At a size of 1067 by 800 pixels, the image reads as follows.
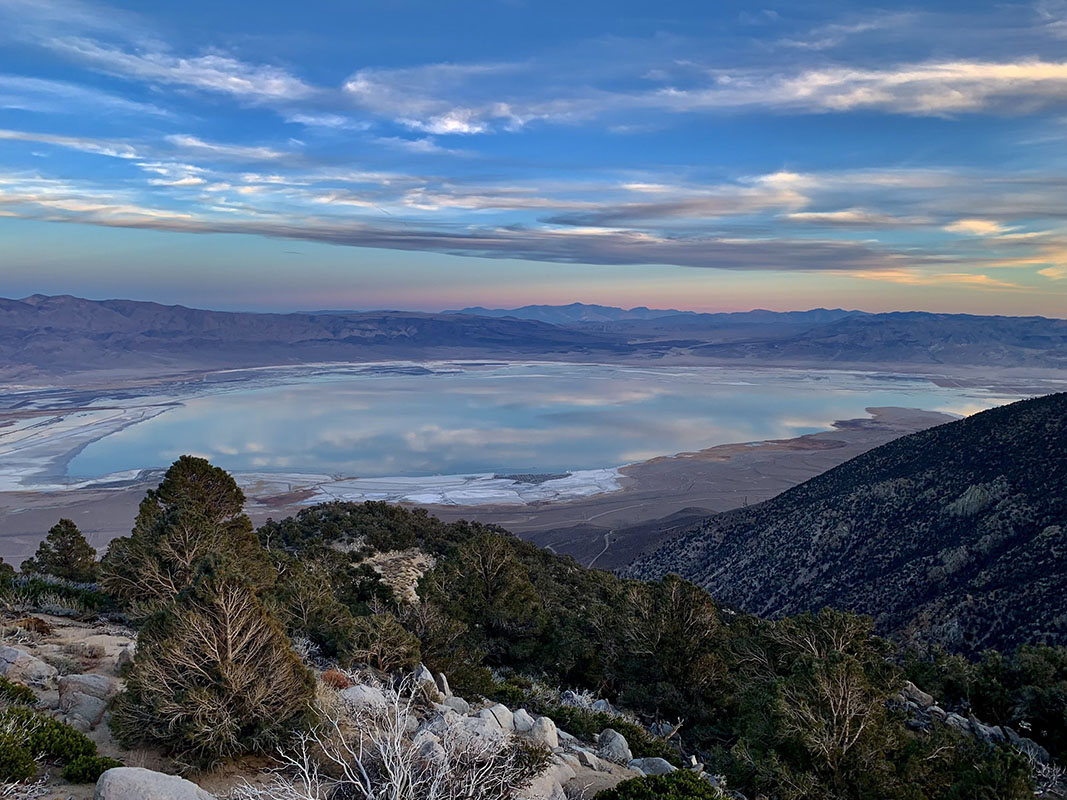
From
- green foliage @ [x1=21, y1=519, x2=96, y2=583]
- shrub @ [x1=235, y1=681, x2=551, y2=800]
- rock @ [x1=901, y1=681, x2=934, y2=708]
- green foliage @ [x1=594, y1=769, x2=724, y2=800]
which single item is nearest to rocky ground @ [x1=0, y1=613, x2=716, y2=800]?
shrub @ [x1=235, y1=681, x2=551, y2=800]

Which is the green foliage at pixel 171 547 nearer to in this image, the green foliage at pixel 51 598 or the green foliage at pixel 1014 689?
the green foliage at pixel 51 598

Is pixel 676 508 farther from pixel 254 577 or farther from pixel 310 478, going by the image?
pixel 254 577

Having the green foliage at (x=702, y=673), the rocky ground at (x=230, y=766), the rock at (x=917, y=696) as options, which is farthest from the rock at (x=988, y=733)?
the rocky ground at (x=230, y=766)

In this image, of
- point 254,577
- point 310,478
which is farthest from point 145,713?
point 310,478

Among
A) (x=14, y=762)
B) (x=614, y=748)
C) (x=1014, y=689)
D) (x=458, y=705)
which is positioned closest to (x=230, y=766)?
(x=14, y=762)

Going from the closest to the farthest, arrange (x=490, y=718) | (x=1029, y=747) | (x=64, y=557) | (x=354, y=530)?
(x=490, y=718), (x=1029, y=747), (x=64, y=557), (x=354, y=530)

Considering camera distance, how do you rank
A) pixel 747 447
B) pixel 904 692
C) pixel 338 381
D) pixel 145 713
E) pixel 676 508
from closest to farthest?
pixel 145 713 → pixel 904 692 → pixel 676 508 → pixel 747 447 → pixel 338 381

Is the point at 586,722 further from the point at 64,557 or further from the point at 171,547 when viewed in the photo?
the point at 64,557
